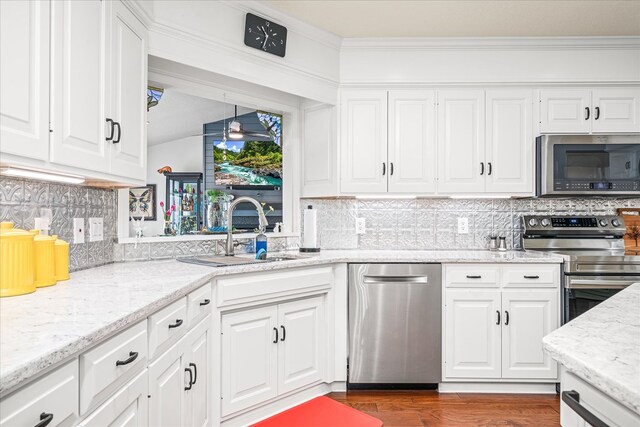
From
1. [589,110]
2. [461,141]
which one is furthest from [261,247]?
[589,110]

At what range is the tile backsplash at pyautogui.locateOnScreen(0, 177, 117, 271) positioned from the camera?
160 centimetres

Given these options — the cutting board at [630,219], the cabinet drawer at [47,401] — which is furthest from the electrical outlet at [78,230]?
the cutting board at [630,219]

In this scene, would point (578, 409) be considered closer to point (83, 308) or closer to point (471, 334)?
point (83, 308)

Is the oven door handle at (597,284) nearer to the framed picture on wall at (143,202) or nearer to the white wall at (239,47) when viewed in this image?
the white wall at (239,47)

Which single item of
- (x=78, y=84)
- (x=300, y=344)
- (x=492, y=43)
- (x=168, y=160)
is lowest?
(x=300, y=344)

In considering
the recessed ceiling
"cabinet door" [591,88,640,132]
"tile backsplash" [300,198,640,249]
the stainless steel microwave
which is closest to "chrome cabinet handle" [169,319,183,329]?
"tile backsplash" [300,198,640,249]

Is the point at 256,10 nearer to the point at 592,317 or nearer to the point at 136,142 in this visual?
the point at 136,142

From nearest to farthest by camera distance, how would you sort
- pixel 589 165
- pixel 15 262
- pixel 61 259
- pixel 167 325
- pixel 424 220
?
pixel 15 262 → pixel 167 325 → pixel 61 259 → pixel 589 165 → pixel 424 220

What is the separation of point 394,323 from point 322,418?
1.49 m

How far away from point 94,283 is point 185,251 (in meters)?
1.05

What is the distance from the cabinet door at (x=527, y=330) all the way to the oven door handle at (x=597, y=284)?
4.7 inches

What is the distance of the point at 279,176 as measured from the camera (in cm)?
340

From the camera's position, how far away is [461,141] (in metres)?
3.19

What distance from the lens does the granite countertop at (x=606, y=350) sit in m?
0.71
